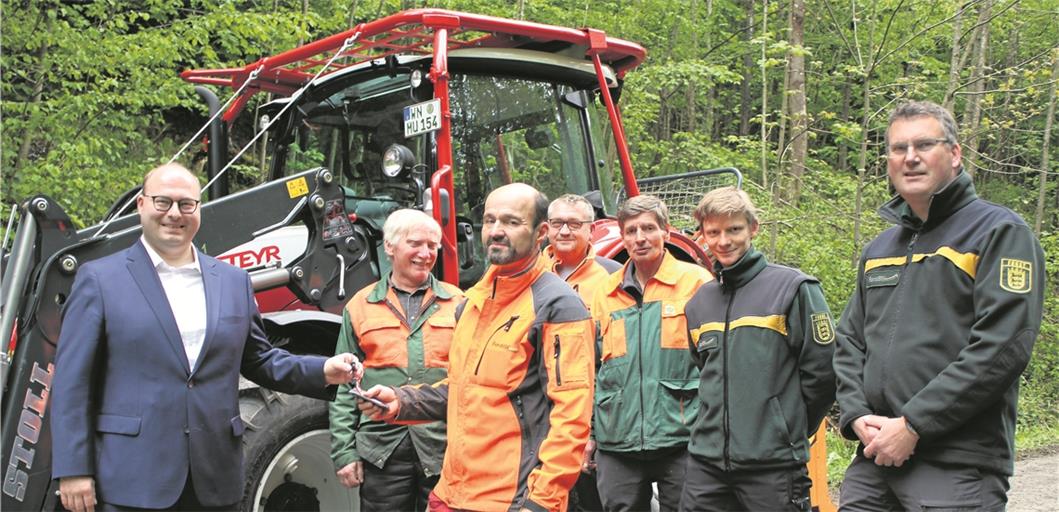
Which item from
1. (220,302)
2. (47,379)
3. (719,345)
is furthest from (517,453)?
(47,379)

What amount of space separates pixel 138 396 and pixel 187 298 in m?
0.37

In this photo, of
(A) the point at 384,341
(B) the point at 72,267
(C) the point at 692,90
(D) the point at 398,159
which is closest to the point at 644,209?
(A) the point at 384,341

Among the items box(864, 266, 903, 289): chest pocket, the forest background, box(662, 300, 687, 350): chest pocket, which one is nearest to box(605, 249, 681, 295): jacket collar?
box(662, 300, 687, 350): chest pocket

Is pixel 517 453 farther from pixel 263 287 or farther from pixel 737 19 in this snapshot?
pixel 737 19

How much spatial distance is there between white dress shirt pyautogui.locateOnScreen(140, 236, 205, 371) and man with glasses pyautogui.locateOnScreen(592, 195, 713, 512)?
162 cm

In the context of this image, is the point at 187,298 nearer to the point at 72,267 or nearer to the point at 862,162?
the point at 72,267

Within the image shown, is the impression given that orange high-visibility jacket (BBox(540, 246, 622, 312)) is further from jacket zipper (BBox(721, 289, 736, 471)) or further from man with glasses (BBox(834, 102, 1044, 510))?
man with glasses (BBox(834, 102, 1044, 510))

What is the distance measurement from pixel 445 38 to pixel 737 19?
15.6m

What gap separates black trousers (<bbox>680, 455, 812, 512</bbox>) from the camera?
3.34 metres

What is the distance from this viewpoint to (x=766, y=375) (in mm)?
3400

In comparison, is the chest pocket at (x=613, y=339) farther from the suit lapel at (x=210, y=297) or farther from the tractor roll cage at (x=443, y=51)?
the suit lapel at (x=210, y=297)

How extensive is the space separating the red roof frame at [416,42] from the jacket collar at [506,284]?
7.60ft

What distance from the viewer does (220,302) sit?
332 cm

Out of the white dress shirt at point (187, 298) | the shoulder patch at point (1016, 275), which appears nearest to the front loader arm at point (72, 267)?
the white dress shirt at point (187, 298)
